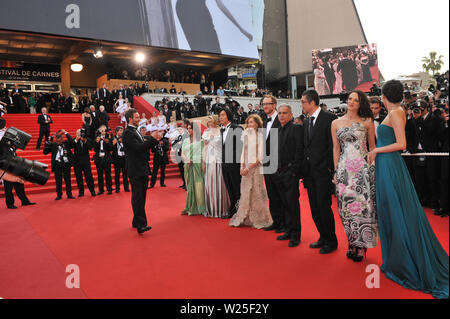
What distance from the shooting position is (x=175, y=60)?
23266 mm

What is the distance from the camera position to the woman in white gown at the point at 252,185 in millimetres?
4531

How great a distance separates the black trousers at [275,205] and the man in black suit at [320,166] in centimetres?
82

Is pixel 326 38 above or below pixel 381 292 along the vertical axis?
above

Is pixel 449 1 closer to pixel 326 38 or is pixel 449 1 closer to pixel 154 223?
pixel 154 223

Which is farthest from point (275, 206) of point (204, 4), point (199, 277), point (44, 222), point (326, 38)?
point (326, 38)

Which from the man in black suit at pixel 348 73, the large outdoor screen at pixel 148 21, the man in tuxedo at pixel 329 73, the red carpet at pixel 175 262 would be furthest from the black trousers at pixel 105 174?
the man in tuxedo at pixel 329 73

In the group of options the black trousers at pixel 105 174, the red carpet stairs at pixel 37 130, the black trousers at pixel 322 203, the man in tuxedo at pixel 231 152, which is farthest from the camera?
the red carpet stairs at pixel 37 130

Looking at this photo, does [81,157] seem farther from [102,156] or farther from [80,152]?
[102,156]

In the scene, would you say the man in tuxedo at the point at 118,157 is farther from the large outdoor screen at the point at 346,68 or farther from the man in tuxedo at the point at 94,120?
the large outdoor screen at the point at 346,68

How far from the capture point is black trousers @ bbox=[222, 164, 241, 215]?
5121mm

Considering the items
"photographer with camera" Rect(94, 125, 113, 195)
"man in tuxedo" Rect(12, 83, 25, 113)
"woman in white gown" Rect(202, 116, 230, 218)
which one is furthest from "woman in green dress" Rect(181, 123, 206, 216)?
"man in tuxedo" Rect(12, 83, 25, 113)

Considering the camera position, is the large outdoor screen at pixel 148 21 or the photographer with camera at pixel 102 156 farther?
the large outdoor screen at pixel 148 21

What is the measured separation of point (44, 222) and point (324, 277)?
15.7 feet

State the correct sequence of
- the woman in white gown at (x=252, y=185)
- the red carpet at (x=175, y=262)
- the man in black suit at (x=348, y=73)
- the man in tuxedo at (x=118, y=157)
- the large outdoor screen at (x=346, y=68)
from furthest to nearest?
the man in black suit at (x=348, y=73) < the large outdoor screen at (x=346, y=68) < the man in tuxedo at (x=118, y=157) < the woman in white gown at (x=252, y=185) < the red carpet at (x=175, y=262)
